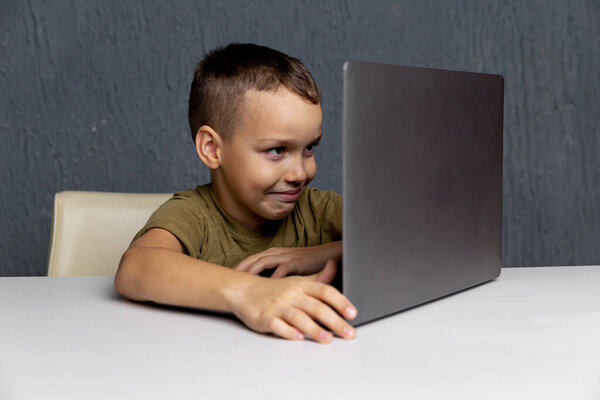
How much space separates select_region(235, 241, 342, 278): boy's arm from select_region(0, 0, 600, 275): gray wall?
3.83 feet

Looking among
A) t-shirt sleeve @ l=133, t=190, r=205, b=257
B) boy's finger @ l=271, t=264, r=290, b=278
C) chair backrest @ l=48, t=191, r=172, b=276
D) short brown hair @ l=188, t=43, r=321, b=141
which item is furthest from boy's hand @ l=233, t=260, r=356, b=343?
chair backrest @ l=48, t=191, r=172, b=276

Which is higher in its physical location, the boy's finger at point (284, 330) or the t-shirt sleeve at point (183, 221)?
the t-shirt sleeve at point (183, 221)

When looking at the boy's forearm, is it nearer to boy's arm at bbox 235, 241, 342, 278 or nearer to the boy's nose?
boy's arm at bbox 235, 241, 342, 278

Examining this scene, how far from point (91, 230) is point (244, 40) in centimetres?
103

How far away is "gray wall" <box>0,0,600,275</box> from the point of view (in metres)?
1.90

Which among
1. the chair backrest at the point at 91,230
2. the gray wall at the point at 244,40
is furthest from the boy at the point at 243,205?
the gray wall at the point at 244,40

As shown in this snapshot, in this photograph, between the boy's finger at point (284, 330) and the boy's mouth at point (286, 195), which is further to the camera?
the boy's mouth at point (286, 195)

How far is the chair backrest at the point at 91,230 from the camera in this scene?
1186mm

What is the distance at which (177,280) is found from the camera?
0.66 metres

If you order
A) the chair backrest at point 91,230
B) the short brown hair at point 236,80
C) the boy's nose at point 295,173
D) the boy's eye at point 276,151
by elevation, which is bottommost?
the chair backrest at point 91,230

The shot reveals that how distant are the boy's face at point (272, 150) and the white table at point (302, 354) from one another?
0.33 meters

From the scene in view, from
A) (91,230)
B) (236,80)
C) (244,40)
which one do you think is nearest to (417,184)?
(236,80)

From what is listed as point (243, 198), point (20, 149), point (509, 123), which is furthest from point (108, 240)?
point (509, 123)

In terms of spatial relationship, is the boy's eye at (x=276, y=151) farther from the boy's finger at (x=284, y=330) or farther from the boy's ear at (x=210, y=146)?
the boy's finger at (x=284, y=330)
